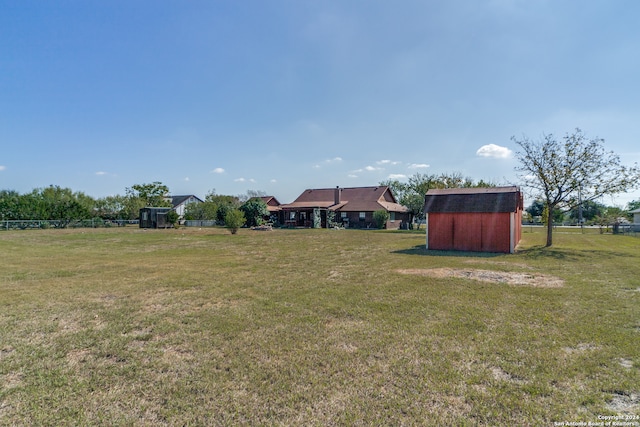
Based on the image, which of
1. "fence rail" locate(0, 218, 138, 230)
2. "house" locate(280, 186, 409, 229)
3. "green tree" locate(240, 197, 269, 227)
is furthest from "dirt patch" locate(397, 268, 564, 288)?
"fence rail" locate(0, 218, 138, 230)

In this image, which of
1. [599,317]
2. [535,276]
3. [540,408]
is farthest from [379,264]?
[540,408]

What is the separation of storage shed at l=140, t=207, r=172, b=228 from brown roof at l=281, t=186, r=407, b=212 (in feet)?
45.3

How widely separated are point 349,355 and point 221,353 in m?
1.64

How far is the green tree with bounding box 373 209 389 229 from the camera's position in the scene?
33.1 m

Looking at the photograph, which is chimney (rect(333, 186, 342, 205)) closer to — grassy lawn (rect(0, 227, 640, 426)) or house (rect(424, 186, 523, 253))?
house (rect(424, 186, 523, 253))

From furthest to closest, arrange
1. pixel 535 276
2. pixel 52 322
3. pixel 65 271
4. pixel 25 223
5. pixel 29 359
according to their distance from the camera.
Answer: pixel 25 223
pixel 65 271
pixel 535 276
pixel 52 322
pixel 29 359

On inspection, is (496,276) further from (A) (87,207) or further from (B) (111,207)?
(B) (111,207)

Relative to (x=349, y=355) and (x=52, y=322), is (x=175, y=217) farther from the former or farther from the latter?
(x=349, y=355)

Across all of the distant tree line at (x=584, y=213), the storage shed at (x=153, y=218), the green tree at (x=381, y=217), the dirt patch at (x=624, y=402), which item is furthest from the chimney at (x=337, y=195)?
the dirt patch at (x=624, y=402)

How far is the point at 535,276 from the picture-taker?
8734 millimetres

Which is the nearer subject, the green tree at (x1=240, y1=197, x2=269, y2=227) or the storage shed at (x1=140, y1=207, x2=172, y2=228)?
the storage shed at (x1=140, y1=207, x2=172, y2=228)

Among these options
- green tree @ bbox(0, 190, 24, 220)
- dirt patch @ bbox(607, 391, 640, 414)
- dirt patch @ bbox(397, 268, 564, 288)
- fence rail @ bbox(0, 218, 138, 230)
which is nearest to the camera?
dirt patch @ bbox(607, 391, 640, 414)

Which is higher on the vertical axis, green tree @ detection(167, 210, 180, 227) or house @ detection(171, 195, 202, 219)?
house @ detection(171, 195, 202, 219)

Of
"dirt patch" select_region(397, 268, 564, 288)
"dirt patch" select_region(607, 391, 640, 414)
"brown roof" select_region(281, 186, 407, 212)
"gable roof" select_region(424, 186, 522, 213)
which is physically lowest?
"dirt patch" select_region(607, 391, 640, 414)
